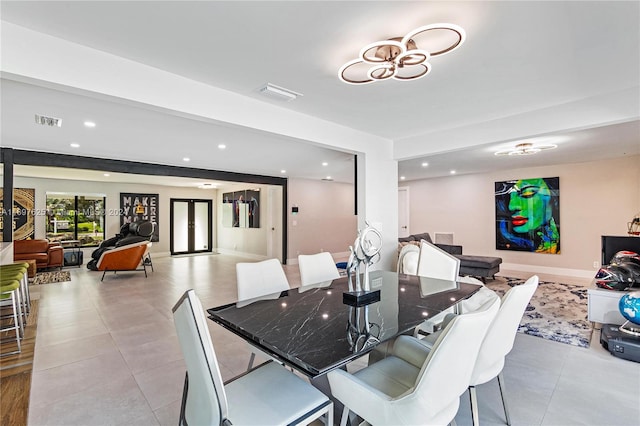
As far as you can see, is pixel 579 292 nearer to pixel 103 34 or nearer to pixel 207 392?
pixel 207 392

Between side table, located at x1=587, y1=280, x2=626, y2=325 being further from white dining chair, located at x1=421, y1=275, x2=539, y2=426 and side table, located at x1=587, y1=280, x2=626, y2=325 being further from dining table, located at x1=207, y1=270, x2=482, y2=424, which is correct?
white dining chair, located at x1=421, y1=275, x2=539, y2=426

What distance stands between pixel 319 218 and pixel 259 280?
6.78 m

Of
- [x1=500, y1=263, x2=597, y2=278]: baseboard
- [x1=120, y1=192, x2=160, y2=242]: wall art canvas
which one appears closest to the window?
[x1=120, y1=192, x2=160, y2=242]: wall art canvas

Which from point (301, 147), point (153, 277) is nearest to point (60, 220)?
point (153, 277)

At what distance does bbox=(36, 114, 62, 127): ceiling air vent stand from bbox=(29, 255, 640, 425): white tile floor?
7.97 ft

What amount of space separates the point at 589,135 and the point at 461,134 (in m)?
1.91

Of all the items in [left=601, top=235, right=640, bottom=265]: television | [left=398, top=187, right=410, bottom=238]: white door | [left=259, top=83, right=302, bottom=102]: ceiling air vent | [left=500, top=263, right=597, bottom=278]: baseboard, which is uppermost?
[left=259, top=83, right=302, bottom=102]: ceiling air vent

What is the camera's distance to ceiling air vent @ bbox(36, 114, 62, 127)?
3.49m

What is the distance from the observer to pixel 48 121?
11.8 ft

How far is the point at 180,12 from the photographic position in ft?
5.99

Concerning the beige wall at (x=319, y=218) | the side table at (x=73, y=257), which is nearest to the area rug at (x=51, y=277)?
the side table at (x=73, y=257)

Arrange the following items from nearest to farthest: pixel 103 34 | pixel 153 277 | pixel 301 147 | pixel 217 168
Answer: pixel 103 34, pixel 301 147, pixel 153 277, pixel 217 168

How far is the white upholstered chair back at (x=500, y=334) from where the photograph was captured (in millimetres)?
1594

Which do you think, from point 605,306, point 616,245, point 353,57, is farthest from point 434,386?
point 616,245
